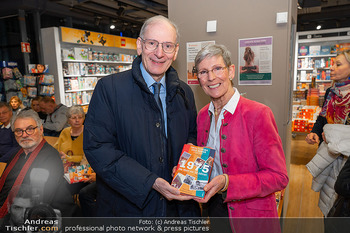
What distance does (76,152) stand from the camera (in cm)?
337

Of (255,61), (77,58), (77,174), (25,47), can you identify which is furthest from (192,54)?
(25,47)

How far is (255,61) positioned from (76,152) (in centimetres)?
252

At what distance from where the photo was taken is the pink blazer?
132 cm

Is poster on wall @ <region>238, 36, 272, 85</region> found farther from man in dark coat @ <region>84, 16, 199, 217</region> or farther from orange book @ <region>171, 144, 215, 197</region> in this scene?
orange book @ <region>171, 144, 215, 197</region>

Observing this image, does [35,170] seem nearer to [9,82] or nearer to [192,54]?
[192,54]

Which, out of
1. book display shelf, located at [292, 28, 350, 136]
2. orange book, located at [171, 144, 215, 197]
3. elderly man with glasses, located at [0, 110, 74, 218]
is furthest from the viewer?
book display shelf, located at [292, 28, 350, 136]

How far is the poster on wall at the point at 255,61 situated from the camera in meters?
2.51

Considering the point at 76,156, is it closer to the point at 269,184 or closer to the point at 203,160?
the point at 203,160

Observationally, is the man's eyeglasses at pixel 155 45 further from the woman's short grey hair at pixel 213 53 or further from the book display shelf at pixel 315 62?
the book display shelf at pixel 315 62

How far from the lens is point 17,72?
732 cm

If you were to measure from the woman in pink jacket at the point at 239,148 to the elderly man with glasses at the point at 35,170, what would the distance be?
1473 millimetres

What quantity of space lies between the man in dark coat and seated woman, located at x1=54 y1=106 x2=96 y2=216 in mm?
1701

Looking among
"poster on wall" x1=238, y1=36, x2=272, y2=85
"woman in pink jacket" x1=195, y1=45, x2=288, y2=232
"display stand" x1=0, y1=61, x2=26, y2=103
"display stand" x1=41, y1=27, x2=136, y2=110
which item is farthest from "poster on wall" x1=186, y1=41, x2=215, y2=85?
"display stand" x1=0, y1=61, x2=26, y2=103

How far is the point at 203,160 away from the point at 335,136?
4.09 ft
